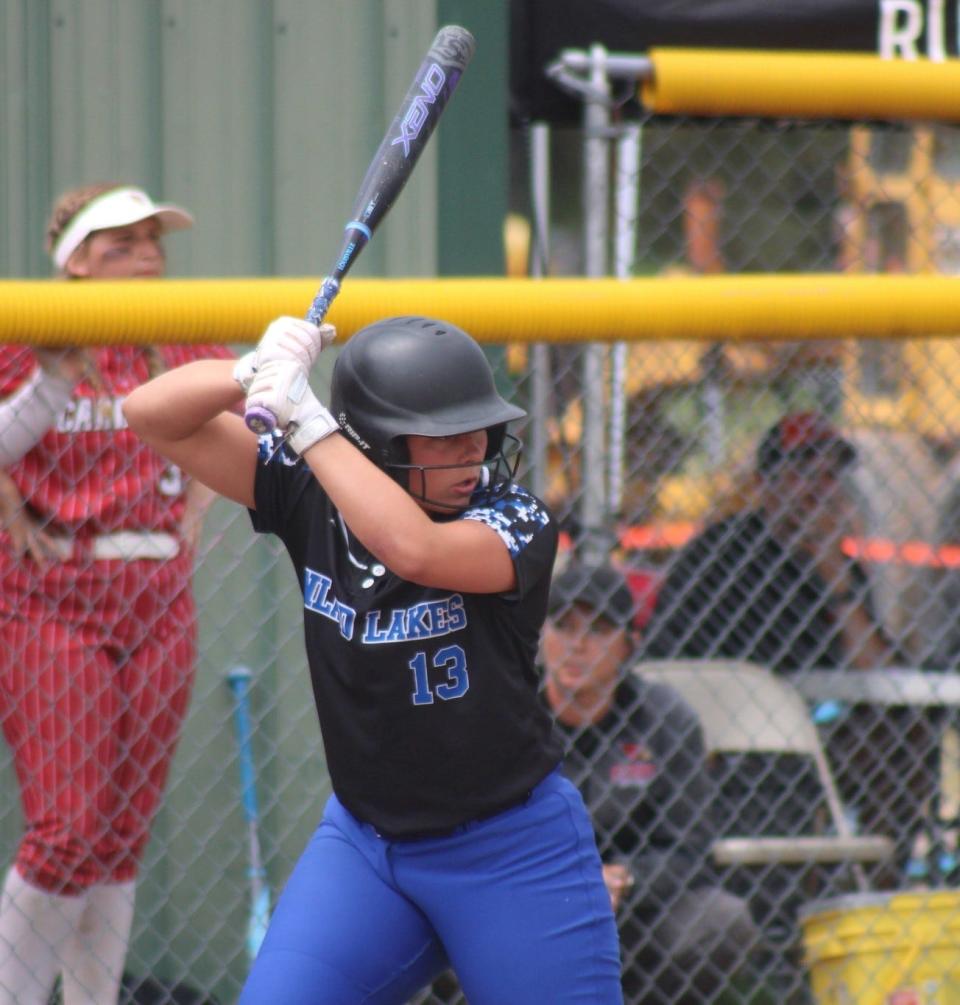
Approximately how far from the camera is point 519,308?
9.77 feet

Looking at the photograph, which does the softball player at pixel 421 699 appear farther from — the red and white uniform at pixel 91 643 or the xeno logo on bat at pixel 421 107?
the red and white uniform at pixel 91 643

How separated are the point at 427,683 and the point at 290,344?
1.86 ft

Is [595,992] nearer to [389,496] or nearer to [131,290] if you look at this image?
[389,496]

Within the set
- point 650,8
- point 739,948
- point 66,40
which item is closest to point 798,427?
point 739,948

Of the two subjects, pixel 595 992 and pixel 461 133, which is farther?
pixel 461 133

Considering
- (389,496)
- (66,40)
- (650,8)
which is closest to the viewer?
(389,496)

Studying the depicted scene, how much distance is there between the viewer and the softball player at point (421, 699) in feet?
7.47

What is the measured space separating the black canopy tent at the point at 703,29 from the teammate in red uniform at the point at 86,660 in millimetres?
1860

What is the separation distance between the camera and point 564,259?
4.79 metres

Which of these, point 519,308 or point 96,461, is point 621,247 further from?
point 96,461

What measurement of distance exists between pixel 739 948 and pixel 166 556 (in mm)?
1562

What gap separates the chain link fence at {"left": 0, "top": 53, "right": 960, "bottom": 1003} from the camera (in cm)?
351

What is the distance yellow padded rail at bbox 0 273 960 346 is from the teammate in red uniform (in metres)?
0.20

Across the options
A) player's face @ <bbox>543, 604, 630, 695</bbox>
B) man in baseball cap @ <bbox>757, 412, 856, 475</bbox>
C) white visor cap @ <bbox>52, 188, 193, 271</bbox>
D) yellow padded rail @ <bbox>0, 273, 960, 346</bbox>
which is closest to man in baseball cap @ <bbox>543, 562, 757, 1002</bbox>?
player's face @ <bbox>543, 604, 630, 695</bbox>
